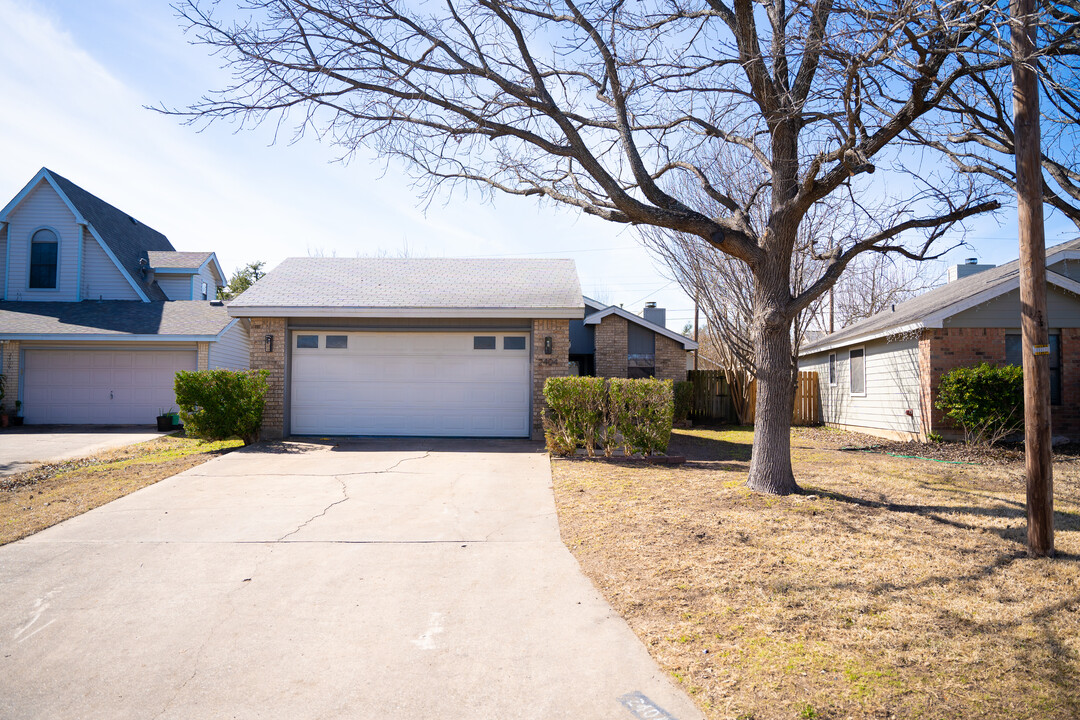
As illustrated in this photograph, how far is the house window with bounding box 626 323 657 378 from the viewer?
2028cm

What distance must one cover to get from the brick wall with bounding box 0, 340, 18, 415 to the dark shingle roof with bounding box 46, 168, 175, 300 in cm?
409

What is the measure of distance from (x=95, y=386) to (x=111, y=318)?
202cm

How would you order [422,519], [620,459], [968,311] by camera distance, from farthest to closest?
[968,311] → [620,459] → [422,519]

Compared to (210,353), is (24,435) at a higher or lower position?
lower

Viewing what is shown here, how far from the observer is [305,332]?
12977mm

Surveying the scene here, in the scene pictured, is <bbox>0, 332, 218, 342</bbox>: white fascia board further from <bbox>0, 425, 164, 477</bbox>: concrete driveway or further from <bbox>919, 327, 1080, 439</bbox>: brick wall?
<bbox>919, 327, 1080, 439</bbox>: brick wall

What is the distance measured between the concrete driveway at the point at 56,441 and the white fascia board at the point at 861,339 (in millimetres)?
16469

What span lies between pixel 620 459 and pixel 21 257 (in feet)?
66.9

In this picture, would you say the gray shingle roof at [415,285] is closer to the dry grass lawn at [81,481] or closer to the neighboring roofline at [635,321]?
the dry grass lawn at [81,481]

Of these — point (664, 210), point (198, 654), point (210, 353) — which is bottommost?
point (198, 654)

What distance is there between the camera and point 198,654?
3.58 metres

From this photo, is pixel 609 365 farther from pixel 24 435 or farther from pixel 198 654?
pixel 198 654

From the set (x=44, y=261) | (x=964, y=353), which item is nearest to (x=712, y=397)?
(x=964, y=353)

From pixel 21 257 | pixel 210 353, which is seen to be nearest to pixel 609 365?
pixel 210 353
